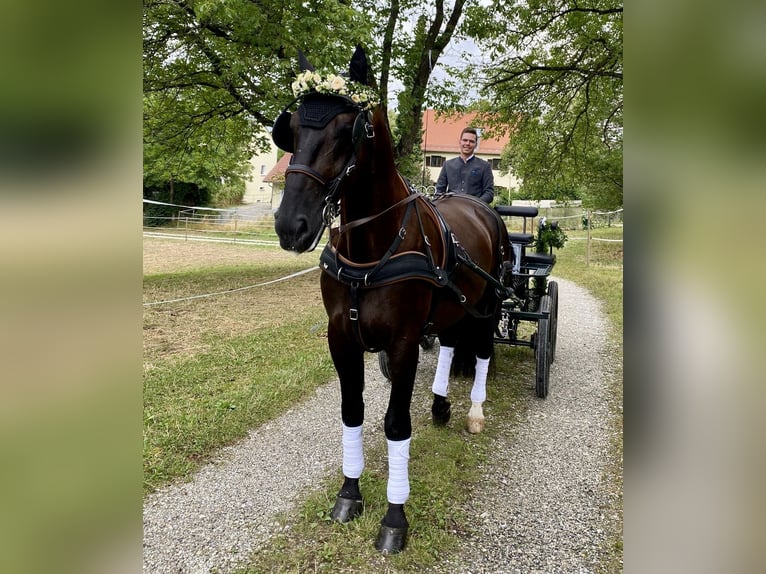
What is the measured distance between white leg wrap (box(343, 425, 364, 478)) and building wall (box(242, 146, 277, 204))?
41386 millimetres

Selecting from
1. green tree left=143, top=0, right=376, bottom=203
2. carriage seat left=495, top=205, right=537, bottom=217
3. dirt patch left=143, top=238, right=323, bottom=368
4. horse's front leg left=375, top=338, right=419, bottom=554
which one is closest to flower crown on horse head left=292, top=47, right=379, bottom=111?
horse's front leg left=375, top=338, right=419, bottom=554

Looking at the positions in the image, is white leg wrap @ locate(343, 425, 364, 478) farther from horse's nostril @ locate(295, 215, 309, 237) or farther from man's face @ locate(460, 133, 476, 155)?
man's face @ locate(460, 133, 476, 155)

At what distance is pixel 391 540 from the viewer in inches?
106

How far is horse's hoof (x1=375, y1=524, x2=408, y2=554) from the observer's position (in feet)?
8.75

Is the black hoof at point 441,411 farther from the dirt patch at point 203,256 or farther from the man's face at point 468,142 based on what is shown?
the dirt patch at point 203,256

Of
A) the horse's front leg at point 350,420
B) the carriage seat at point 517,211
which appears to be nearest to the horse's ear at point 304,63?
the horse's front leg at point 350,420

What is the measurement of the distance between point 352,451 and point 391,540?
0.57 metres

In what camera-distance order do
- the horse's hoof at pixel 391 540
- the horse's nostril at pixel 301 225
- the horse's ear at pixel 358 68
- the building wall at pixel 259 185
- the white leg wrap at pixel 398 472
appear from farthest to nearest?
the building wall at pixel 259 185, the white leg wrap at pixel 398 472, the horse's hoof at pixel 391 540, the horse's ear at pixel 358 68, the horse's nostril at pixel 301 225

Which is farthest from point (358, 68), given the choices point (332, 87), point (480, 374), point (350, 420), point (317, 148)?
point (480, 374)

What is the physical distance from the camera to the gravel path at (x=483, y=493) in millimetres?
2680
